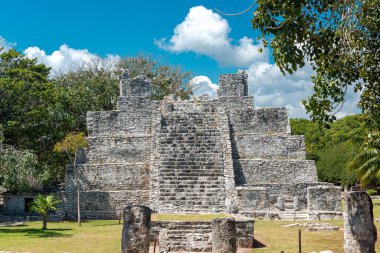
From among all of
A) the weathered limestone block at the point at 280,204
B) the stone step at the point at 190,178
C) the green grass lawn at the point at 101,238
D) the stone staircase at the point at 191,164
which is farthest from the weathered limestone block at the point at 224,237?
the weathered limestone block at the point at 280,204

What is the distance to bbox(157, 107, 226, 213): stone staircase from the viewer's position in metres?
16.5

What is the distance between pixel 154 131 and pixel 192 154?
7.29 feet

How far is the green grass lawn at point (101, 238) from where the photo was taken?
11617mm

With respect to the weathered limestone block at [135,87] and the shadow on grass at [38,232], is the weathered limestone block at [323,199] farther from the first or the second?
the weathered limestone block at [135,87]

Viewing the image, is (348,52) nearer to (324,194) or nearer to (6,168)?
(324,194)

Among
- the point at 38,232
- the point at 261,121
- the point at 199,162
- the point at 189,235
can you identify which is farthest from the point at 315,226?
the point at 38,232

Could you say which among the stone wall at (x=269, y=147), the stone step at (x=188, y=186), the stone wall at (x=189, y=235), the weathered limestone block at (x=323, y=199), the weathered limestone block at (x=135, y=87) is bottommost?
the stone wall at (x=189, y=235)

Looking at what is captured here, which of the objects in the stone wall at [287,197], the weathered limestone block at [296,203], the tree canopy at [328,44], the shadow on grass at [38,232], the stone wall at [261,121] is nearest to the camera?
the tree canopy at [328,44]

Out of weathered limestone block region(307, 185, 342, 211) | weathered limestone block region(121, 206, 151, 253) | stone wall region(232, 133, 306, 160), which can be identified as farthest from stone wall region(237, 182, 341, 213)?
weathered limestone block region(121, 206, 151, 253)

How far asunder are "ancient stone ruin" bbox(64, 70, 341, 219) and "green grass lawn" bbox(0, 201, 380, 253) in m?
1.62

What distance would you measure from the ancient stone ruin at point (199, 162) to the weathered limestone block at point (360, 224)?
21.6 ft

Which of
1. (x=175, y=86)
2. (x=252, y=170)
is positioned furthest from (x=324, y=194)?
(x=175, y=86)

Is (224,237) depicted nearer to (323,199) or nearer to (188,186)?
(188,186)

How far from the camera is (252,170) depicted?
19688 millimetres
